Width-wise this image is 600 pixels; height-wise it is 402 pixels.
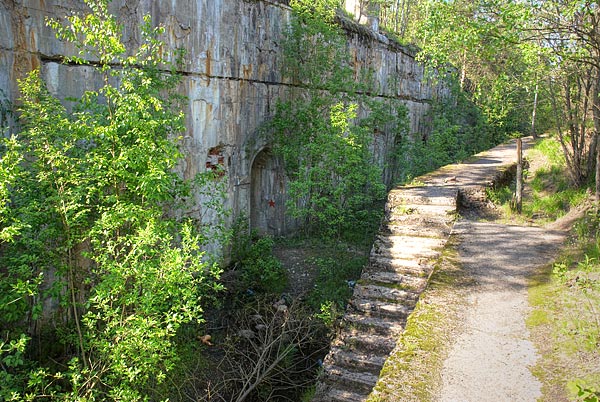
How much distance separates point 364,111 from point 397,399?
10.1 metres

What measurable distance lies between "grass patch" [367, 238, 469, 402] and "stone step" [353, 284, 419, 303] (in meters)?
0.46

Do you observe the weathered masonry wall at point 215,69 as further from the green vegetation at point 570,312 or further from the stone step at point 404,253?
the green vegetation at point 570,312

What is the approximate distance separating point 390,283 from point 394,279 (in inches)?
2.8

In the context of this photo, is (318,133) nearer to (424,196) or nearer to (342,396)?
(424,196)

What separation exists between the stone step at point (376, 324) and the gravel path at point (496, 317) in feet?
2.84

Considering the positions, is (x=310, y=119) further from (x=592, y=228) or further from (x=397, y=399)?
(x=397, y=399)

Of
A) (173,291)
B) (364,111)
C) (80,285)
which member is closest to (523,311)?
(173,291)

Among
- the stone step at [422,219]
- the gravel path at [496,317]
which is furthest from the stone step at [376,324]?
the stone step at [422,219]

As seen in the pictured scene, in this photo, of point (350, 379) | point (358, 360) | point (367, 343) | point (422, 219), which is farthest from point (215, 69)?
point (350, 379)

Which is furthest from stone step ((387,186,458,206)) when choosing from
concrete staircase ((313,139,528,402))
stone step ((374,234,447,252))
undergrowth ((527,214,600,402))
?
undergrowth ((527,214,600,402))

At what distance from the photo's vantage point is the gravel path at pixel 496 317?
368 cm

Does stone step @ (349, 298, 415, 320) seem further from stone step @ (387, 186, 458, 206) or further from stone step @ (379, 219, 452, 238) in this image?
stone step @ (387, 186, 458, 206)

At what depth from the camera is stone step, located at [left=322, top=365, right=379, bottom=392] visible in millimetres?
5172

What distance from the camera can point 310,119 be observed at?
→ 9156mm
